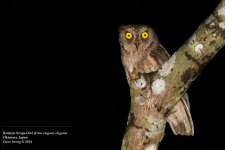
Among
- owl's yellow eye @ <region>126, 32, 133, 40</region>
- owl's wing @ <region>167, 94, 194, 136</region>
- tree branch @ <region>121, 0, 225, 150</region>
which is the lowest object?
owl's wing @ <region>167, 94, 194, 136</region>

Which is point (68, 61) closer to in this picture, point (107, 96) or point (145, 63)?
point (107, 96)

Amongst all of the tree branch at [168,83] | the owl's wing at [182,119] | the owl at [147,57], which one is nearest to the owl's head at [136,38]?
the owl at [147,57]

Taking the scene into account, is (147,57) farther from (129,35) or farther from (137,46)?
(129,35)

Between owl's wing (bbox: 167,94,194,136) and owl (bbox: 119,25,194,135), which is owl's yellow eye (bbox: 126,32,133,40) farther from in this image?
owl's wing (bbox: 167,94,194,136)

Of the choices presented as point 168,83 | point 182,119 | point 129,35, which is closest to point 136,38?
point 129,35

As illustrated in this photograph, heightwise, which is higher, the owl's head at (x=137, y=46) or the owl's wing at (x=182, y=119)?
the owl's head at (x=137, y=46)

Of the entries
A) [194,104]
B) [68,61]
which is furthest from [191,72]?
[194,104]

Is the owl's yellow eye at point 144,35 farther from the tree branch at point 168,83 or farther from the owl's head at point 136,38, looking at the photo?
the tree branch at point 168,83

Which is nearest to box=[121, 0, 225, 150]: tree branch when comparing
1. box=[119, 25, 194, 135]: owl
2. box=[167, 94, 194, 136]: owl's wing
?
box=[119, 25, 194, 135]: owl
